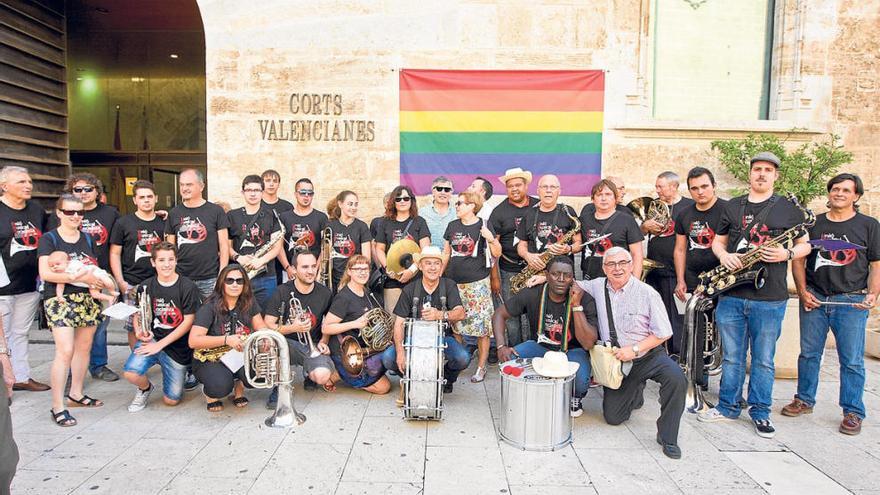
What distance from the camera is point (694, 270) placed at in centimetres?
518

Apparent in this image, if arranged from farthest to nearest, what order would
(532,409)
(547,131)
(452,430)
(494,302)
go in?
(547,131), (494,302), (452,430), (532,409)

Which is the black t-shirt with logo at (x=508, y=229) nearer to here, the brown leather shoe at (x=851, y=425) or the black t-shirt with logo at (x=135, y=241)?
the brown leather shoe at (x=851, y=425)

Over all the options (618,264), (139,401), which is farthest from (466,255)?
(139,401)

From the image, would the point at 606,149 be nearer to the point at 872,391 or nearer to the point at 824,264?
the point at 824,264

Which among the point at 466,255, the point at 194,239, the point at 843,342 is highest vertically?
the point at 194,239

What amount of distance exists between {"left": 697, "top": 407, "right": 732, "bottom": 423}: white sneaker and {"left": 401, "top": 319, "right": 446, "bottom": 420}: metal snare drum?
87.8 inches

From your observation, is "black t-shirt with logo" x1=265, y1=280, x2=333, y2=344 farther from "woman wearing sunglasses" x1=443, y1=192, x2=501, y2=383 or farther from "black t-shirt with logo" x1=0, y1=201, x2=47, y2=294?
"black t-shirt with logo" x1=0, y1=201, x2=47, y2=294

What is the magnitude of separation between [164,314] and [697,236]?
5042 mm

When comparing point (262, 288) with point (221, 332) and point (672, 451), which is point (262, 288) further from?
point (672, 451)

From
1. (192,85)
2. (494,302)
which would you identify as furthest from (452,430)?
(192,85)

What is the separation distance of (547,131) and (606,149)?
880 millimetres

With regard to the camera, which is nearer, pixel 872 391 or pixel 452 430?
pixel 452 430

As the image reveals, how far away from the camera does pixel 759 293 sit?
415cm

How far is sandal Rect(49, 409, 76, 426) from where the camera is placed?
4.14 m
